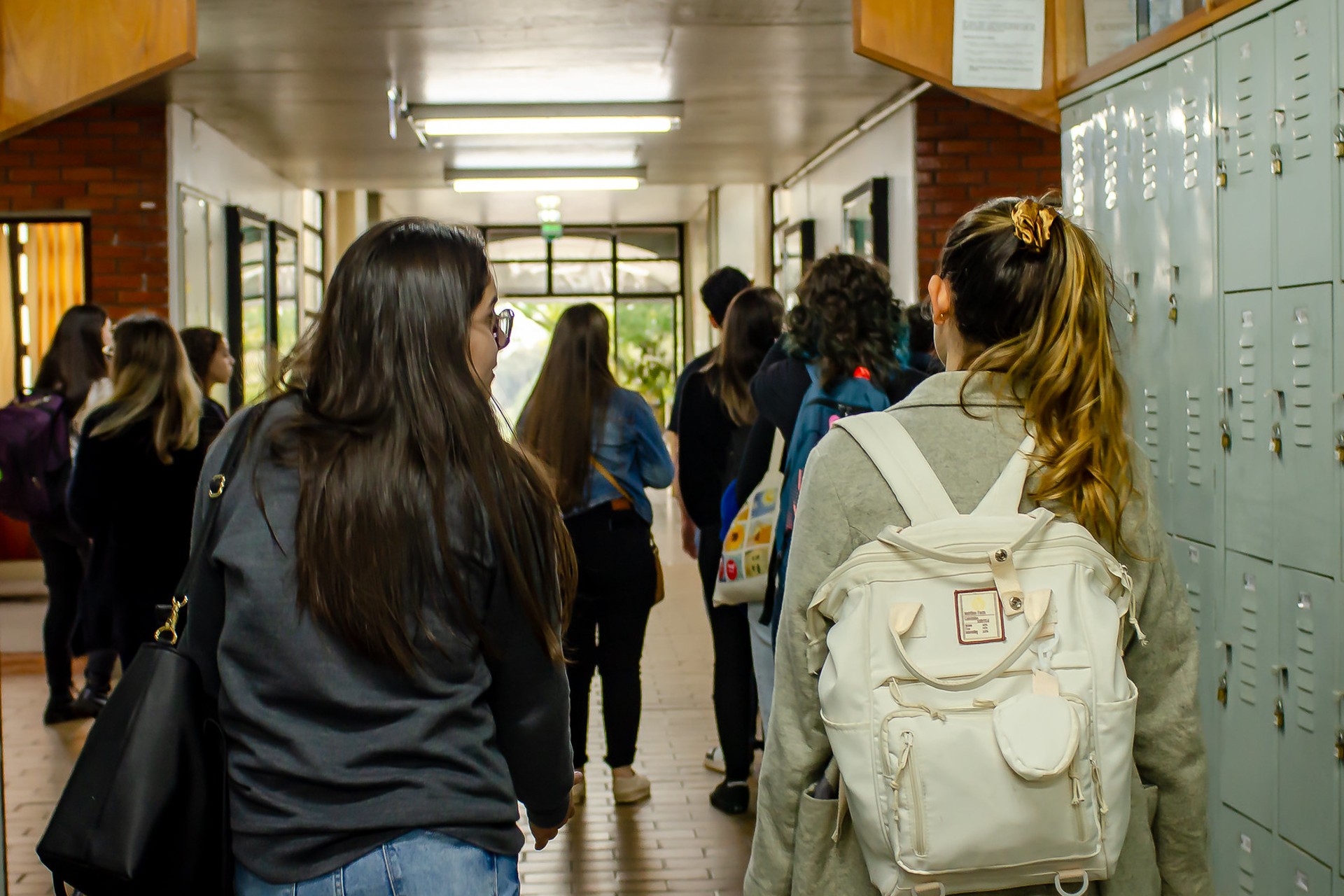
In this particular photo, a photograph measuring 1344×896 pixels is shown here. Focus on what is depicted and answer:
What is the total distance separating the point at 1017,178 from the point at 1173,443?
5.04m

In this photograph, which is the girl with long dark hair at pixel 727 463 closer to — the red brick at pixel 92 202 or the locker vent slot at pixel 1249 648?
the locker vent slot at pixel 1249 648

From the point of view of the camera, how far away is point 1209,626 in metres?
2.69

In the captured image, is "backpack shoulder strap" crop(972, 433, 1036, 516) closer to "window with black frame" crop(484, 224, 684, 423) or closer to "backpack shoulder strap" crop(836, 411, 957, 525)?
"backpack shoulder strap" crop(836, 411, 957, 525)

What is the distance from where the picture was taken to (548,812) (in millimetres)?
1497

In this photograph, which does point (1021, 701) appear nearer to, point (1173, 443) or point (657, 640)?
point (1173, 443)

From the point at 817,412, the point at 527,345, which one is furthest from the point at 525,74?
the point at 527,345

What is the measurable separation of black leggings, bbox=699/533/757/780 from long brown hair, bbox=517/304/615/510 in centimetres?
49

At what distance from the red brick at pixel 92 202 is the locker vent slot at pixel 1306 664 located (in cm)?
680

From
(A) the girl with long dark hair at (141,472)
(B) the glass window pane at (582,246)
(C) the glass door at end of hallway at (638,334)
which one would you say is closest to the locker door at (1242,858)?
(A) the girl with long dark hair at (141,472)

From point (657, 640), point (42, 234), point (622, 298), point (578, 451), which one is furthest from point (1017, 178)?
point (622, 298)

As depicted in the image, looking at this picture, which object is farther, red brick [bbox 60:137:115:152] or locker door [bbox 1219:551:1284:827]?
red brick [bbox 60:137:115:152]

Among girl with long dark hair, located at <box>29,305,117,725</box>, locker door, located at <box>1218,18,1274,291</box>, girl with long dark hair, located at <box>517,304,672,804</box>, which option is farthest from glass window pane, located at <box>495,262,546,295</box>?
locker door, located at <box>1218,18,1274,291</box>

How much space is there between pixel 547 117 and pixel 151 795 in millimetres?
6713

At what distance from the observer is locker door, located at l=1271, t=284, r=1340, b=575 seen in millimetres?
2238
